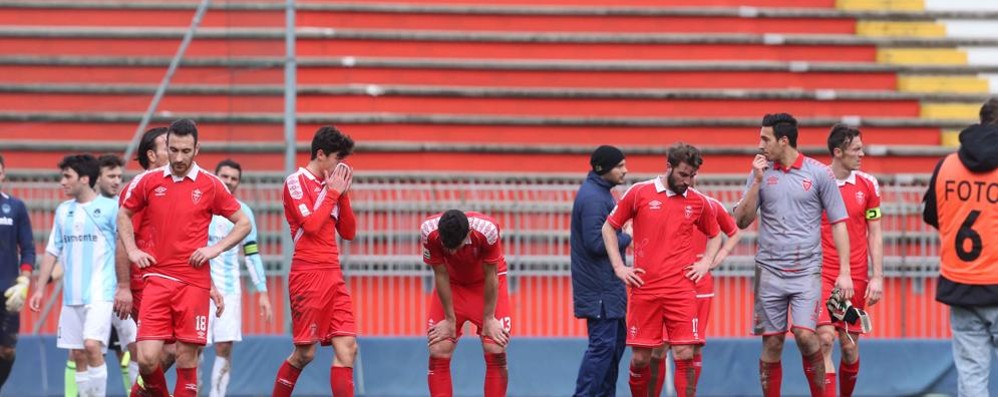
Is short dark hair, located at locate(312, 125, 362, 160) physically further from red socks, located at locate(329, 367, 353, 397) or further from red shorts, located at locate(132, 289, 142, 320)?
red shorts, located at locate(132, 289, 142, 320)

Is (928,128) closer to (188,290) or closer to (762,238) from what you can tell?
(762,238)

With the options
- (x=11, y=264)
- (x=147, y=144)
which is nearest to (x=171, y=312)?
(x=147, y=144)

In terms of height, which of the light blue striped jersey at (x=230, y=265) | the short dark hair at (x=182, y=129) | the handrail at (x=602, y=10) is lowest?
the light blue striped jersey at (x=230, y=265)

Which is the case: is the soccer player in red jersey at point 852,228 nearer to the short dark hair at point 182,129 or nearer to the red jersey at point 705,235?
the red jersey at point 705,235

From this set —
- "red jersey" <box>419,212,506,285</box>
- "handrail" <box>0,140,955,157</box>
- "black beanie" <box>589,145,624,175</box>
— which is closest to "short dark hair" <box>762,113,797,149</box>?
"black beanie" <box>589,145,624,175</box>

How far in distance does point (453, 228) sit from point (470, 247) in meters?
0.67

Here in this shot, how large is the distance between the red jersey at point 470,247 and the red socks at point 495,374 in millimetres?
646

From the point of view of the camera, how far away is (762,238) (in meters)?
11.4

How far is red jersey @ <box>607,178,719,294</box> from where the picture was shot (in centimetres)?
1116

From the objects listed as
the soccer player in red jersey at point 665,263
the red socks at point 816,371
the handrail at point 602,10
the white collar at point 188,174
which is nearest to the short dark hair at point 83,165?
the white collar at point 188,174

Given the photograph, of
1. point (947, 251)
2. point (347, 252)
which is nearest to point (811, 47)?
point (347, 252)

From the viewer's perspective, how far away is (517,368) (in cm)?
1565

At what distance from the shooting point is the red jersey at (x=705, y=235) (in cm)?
1161

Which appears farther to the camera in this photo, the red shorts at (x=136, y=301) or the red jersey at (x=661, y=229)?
the red shorts at (x=136, y=301)
